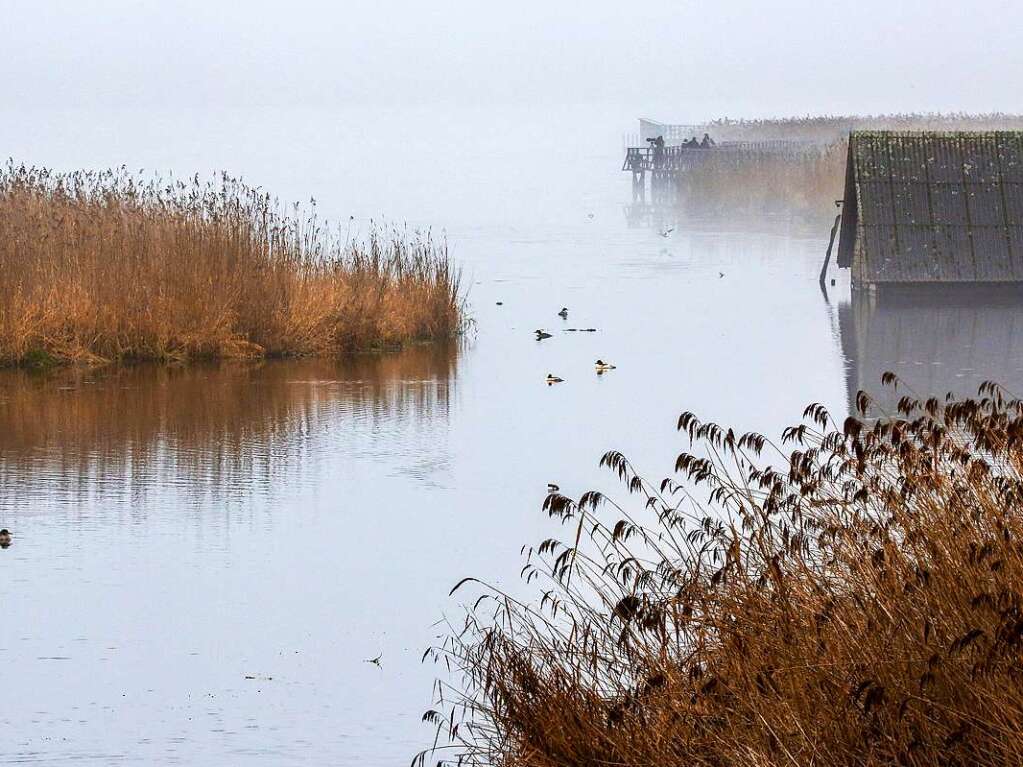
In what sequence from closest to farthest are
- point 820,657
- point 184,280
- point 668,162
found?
point 820,657 → point 184,280 → point 668,162

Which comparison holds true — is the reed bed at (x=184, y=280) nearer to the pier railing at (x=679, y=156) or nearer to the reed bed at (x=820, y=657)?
the reed bed at (x=820, y=657)

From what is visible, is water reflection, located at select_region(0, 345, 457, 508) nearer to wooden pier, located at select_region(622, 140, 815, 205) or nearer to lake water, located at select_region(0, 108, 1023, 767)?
lake water, located at select_region(0, 108, 1023, 767)

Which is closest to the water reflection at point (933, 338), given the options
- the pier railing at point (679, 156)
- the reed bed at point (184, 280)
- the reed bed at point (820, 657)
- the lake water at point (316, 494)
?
the lake water at point (316, 494)

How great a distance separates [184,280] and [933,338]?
9.93m

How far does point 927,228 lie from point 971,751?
85.2 feet

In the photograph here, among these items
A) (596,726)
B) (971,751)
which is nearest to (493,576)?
(596,726)

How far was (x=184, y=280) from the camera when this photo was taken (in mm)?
18875

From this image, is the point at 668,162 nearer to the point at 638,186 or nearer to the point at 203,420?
the point at 638,186

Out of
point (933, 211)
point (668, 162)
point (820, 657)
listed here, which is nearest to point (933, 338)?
point (933, 211)

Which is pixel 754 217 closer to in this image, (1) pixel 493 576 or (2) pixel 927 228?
(2) pixel 927 228

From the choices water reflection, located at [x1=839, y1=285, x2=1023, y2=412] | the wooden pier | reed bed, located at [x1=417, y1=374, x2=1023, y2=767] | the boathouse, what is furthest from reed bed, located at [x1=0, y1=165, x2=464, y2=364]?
the wooden pier

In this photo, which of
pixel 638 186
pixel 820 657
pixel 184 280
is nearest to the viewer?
pixel 820 657

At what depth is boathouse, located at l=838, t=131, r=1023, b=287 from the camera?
29781 mm

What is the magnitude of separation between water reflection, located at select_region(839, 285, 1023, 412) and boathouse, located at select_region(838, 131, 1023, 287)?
47 cm
